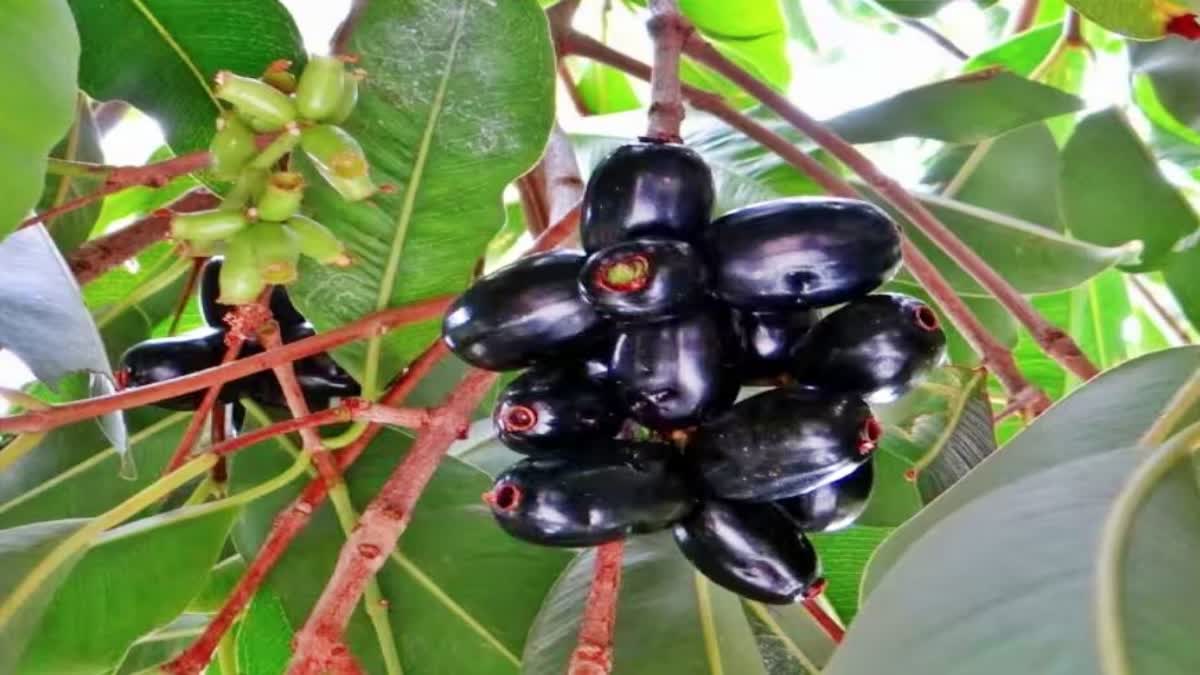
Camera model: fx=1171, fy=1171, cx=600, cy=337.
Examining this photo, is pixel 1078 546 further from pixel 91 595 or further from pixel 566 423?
pixel 91 595

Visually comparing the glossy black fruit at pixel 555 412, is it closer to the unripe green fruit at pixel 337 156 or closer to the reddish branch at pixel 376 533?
the reddish branch at pixel 376 533

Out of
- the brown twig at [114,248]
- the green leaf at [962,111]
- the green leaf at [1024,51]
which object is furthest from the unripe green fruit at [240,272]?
the green leaf at [1024,51]

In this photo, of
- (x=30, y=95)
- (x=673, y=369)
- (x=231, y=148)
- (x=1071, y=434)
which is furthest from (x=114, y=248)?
(x=1071, y=434)

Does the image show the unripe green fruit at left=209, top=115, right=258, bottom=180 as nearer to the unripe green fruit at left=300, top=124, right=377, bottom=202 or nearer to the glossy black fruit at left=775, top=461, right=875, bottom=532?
the unripe green fruit at left=300, top=124, right=377, bottom=202

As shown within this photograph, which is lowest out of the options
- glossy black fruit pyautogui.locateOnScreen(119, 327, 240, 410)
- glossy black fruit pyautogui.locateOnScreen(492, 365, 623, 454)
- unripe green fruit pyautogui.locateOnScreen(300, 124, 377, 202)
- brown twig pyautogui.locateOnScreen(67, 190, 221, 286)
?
Answer: glossy black fruit pyautogui.locateOnScreen(492, 365, 623, 454)

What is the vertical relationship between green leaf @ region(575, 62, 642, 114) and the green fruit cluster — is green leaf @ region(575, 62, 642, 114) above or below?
above

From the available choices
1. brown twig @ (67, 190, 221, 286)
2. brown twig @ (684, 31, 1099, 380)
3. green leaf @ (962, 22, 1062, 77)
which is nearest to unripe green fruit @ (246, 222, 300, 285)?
brown twig @ (67, 190, 221, 286)

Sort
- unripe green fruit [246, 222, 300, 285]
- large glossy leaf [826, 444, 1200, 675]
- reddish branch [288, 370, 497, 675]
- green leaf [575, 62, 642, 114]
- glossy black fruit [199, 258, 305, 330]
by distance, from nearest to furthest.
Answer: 1. large glossy leaf [826, 444, 1200, 675]
2. reddish branch [288, 370, 497, 675]
3. unripe green fruit [246, 222, 300, 285]
4. glossy black fruit [199, 258, 305, 330]
5. green leaf [575, 62, 642, 114]
